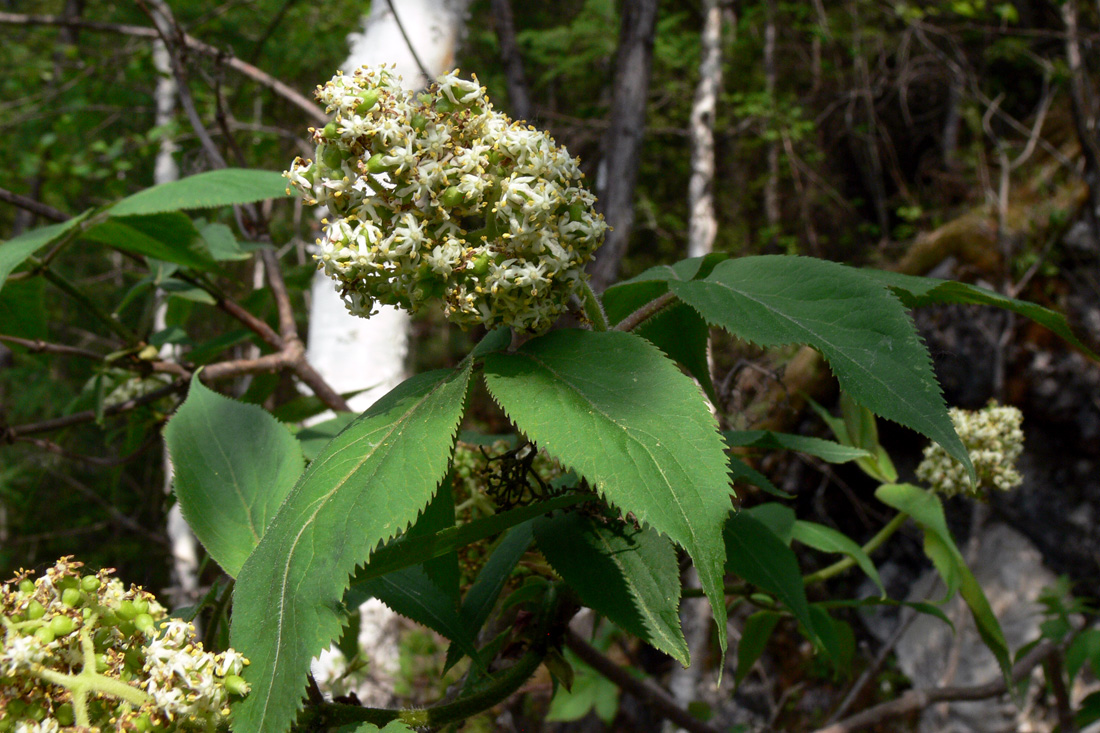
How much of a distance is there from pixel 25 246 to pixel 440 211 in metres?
0.91

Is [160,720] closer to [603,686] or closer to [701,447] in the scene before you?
[701,447]

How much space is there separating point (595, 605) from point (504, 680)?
0.17m

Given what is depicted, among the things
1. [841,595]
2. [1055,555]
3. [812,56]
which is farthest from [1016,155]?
[841,595]

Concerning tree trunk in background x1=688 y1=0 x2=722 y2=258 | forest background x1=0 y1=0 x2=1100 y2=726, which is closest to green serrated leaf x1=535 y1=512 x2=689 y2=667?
forest background x1=0 y1=0 x2=1100 y2=726

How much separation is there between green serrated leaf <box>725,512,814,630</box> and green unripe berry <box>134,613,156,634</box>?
72 cm

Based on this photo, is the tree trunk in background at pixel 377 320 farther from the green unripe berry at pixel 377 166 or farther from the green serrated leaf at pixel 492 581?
the green unripe berry at pixel 377 166

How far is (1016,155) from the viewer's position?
7109mm

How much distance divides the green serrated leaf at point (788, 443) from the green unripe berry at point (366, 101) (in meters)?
0.67

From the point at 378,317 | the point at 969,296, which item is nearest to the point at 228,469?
the point at 969,296

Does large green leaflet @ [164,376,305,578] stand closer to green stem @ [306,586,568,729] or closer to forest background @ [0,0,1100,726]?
green stem @ [306,586,568,729]

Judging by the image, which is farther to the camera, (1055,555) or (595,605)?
(1055,555)

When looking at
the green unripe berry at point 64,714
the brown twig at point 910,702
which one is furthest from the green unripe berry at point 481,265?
the brown twig at point 910,702

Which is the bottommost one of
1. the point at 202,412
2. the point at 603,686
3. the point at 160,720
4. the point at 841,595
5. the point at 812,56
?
the point at 841,595

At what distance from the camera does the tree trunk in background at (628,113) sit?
4168 mm
